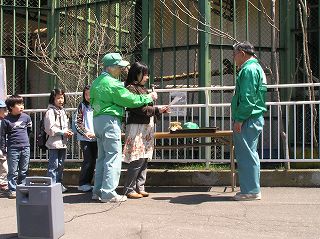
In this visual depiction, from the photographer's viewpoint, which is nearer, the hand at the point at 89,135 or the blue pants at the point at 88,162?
the hand at the point at 89,135

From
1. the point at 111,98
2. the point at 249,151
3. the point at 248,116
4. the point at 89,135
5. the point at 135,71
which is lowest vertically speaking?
the point at 249,151

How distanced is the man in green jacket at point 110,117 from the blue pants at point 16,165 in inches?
58.9

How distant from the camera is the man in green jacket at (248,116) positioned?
20.5ft

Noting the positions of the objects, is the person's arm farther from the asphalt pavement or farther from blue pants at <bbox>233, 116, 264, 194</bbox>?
the asphalt pavement

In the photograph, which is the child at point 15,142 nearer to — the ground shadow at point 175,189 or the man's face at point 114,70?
the man's face at point 114,70

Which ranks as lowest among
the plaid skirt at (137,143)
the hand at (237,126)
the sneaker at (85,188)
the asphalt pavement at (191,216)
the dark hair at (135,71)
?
the asphalt pavement at (191,216)

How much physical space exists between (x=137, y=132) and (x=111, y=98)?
609 mm

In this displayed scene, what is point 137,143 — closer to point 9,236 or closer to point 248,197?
point 248,197

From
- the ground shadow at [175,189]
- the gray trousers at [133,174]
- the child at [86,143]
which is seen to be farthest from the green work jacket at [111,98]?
the ground shadow at [175,189]

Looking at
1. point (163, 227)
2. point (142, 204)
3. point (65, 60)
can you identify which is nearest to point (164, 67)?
point (65, 60)

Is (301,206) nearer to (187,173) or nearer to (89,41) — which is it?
(187,173)

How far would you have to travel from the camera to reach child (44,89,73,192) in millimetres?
7469

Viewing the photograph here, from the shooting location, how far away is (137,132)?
22.2ft

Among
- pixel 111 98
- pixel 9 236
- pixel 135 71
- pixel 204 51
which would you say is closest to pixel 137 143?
pixel 111 98
